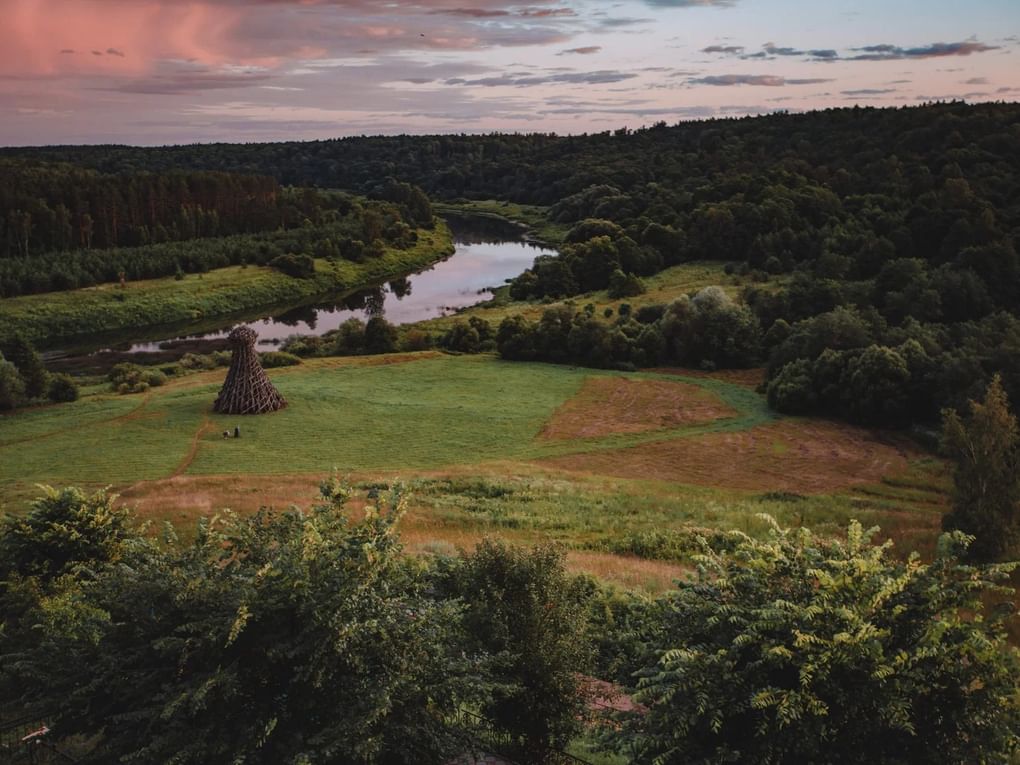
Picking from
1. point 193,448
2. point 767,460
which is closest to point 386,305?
point 193,448

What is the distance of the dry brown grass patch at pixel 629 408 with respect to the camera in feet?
147

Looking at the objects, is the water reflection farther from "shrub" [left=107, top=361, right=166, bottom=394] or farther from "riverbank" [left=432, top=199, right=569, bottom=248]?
"shrub" [left=107, top=361, right=166, bottom=394]

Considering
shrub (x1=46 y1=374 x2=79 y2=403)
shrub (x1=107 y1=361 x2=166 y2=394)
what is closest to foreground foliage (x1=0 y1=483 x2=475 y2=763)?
shrub (x1=46 y1=374 x2=79 y2=403)

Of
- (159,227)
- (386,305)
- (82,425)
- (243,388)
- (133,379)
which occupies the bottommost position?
(386,305)

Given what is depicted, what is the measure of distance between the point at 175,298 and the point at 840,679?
87675 millimetres

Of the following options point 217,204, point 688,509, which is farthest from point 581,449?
point 217,204

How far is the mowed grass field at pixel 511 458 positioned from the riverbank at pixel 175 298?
3340 centimetres

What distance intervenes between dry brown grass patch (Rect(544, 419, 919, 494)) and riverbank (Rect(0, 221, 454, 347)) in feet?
192

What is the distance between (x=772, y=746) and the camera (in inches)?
372

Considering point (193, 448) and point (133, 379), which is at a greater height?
point (193, 448)

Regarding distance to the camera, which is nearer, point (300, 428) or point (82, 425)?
point (82, 425)

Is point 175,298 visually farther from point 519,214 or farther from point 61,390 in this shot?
point 519,214

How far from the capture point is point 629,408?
159 ft

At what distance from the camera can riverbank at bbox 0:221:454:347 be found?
76750mm
